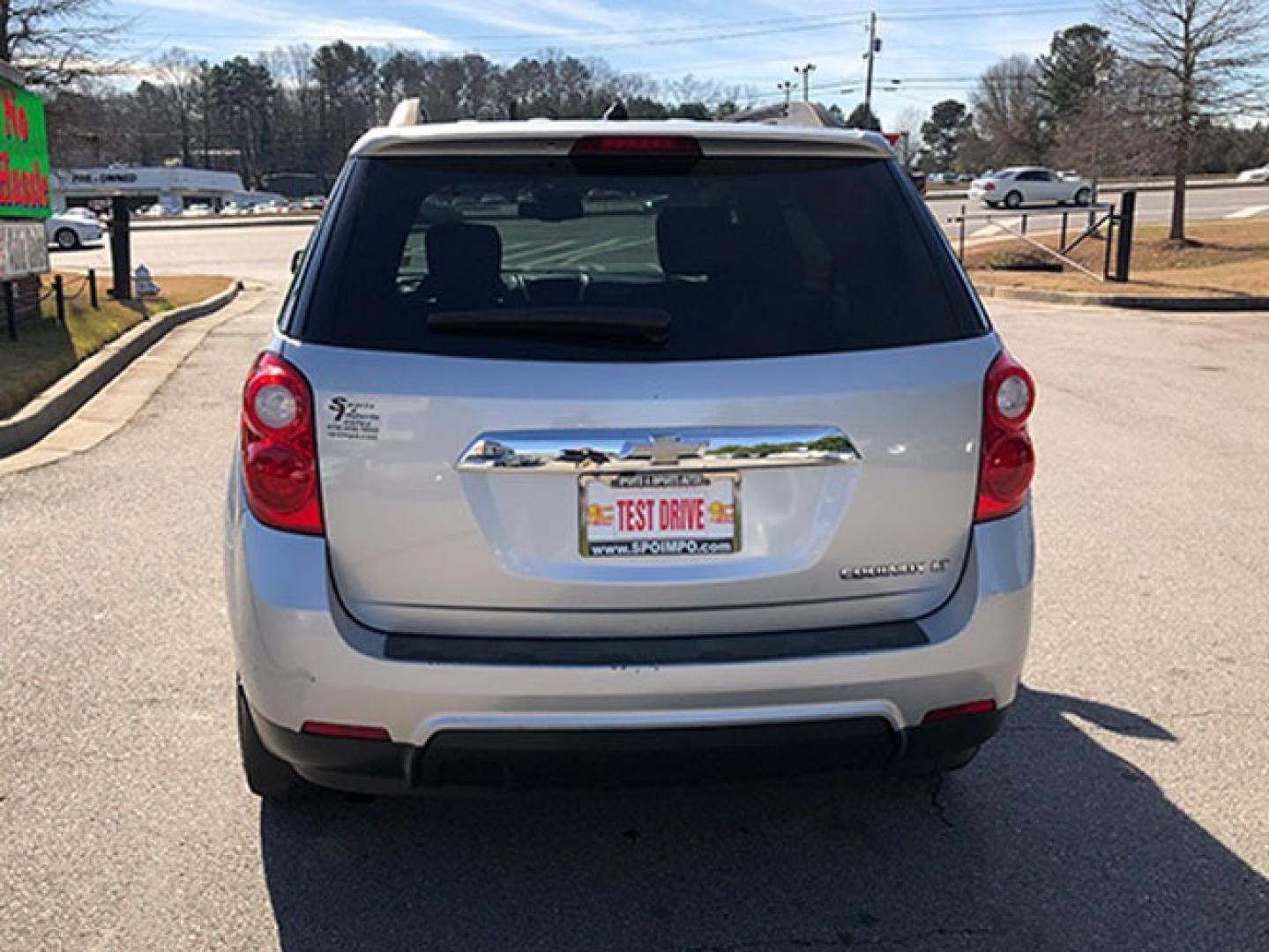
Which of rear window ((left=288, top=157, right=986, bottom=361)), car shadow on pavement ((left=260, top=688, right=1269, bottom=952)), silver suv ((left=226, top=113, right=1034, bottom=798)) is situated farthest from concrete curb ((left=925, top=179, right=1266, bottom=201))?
silver suv ((left=226, top=113, right=1034, bottom=798))

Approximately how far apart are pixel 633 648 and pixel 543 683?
217mm

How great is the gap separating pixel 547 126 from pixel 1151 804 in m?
2.54

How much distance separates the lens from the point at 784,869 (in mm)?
3301

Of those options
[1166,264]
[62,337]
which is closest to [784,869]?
[62,337]

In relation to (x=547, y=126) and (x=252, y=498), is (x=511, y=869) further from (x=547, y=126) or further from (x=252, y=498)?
(x=547, y=126)

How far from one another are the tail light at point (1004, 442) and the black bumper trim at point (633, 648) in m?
0.40

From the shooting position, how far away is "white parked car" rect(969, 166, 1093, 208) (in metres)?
54.7

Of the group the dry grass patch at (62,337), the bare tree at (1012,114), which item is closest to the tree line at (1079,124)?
the bare tree at (1012,114)

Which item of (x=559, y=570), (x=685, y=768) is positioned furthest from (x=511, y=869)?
(x=559, y=570)

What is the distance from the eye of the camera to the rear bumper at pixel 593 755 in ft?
8.91

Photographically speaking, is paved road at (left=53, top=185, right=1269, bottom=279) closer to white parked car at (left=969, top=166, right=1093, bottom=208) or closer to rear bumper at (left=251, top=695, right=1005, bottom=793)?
white parked car at (left=969, top=166, right=1093, bottom=208)

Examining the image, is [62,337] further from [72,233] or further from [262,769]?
[72,233]

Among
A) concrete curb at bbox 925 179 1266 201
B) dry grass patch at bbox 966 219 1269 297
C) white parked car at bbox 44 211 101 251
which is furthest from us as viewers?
concrete curb at bbox 925 179 1266 201

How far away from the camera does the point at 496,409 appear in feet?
8.81
